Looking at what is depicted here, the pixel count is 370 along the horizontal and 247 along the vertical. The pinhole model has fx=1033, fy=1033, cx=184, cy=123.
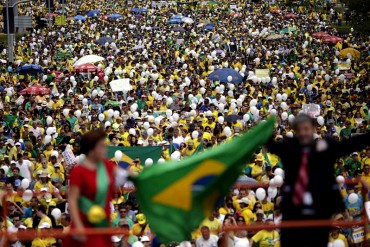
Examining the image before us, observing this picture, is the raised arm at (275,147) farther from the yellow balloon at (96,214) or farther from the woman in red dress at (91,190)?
the yellow balloon at (96,214)

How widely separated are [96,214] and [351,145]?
1953 millimetres

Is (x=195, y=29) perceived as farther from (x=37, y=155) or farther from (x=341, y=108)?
(x=37, y=155)

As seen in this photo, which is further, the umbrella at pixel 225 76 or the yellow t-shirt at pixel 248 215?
Answer: the umbrella at pixel 225 76

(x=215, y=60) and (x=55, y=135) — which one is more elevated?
(x=55, y=135)

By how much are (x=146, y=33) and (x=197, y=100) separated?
22.2m

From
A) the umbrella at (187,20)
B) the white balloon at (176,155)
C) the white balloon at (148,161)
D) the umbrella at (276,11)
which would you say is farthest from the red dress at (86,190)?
the umbrella at (276,11)

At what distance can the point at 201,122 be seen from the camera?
67.9ft

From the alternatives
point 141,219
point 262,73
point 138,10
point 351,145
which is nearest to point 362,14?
point 262,73

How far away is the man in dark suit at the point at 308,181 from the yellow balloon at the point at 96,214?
54.0 inches

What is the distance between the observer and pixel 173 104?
24.2m

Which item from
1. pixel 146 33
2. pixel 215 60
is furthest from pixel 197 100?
pixel 146 33

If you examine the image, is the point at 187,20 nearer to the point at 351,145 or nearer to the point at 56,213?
the point at 56,213

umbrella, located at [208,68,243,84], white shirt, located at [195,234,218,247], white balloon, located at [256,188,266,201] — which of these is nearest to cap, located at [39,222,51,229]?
white shirt, located at [195,234,218,247]

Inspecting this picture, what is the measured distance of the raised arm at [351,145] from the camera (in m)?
7.41
